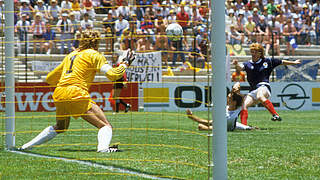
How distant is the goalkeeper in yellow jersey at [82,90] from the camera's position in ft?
28.6

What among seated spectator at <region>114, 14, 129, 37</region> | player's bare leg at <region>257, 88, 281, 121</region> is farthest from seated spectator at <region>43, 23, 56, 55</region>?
player's bare leg at <region>257, 88, 281, 121</region>

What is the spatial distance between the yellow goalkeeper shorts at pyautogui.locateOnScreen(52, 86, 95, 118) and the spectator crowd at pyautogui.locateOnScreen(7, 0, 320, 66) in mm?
8277

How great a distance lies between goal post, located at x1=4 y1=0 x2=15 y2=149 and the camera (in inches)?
375

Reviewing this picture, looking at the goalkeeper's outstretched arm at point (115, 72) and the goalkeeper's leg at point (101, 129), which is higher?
the goalkeeper's outstretched arm at point (115, 72)

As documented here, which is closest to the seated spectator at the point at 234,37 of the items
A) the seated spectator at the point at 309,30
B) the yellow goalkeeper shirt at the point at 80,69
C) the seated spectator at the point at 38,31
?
the seated spectator at the point at 309,30

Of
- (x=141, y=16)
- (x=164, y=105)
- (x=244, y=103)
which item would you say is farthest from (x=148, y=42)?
(x=244, y=103)

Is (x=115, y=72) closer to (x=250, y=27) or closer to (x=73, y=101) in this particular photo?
(x=73, y=101)

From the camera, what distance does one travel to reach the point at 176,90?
22656mm

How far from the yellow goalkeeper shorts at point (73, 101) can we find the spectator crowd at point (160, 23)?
8277mm

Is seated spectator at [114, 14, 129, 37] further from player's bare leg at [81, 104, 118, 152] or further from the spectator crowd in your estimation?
player's bare leg at [81, 104, 118, 152]

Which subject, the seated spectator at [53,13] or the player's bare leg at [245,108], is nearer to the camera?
the player's bare leg at [245,108]

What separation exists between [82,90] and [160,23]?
541 inches

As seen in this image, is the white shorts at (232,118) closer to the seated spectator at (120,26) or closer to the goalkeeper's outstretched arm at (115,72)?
the goalkeeper's outstretched arm at (115,72)

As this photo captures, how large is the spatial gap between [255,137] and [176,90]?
1137cm
